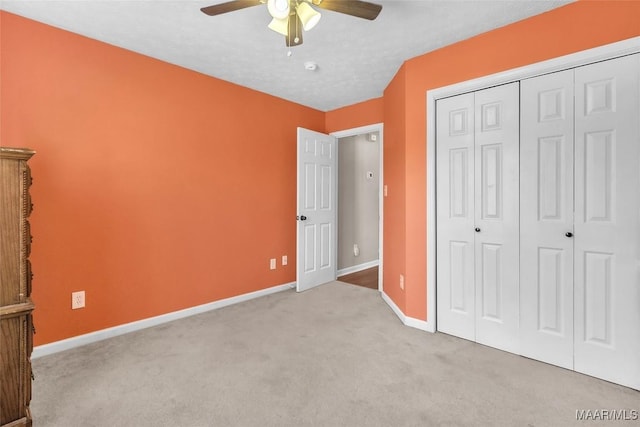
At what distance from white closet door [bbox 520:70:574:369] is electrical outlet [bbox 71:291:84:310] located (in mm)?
3433

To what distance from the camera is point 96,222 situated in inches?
97.4

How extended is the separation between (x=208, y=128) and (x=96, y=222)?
4.49 ft

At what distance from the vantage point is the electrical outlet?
7.80 feet

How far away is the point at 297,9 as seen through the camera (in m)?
1.72

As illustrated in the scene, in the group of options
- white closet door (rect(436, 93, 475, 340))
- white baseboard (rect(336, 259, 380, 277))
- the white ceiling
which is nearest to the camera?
the white ceiling

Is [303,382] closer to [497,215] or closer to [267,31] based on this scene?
[497,215]

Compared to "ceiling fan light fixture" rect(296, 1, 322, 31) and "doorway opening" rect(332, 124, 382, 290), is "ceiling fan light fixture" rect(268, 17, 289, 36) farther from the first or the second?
"doorway opening" rect(332, 124, 382, 290)

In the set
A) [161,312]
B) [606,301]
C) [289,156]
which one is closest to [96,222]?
[161,312]

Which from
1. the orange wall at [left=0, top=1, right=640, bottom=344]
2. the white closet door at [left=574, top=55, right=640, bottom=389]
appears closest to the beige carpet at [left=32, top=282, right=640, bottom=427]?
the white closet door at [left=574, top=55, right=640, bottom=389]

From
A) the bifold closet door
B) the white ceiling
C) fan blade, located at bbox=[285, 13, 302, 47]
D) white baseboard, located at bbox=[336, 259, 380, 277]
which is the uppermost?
the white ceiling

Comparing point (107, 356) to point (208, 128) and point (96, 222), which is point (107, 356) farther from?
point (208, 128)

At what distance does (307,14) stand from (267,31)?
73 centimetres

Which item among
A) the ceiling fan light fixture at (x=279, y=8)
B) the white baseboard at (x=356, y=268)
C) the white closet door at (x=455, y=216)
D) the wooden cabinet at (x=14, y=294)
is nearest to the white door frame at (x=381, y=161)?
the white baseboard at (x=356, y=268)

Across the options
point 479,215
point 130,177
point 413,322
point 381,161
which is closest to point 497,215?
point 479,215
